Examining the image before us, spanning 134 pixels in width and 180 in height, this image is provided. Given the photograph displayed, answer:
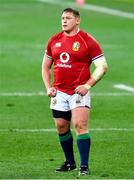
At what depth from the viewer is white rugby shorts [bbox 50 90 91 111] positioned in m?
15.1

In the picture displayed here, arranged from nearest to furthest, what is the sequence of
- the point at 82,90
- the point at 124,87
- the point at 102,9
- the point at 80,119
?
the point at 82,90 → the point at 80,119 → the point at 124,87 → the point at 102,9

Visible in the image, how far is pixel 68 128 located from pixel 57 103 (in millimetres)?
407

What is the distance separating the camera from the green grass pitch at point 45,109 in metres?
15.9

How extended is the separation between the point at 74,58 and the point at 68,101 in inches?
22.7

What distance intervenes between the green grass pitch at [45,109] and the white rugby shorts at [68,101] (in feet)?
2.88

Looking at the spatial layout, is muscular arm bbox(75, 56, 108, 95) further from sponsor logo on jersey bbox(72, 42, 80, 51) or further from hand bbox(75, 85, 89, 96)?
sponsor logo on jersey bbox(72, 42, 80, 51)

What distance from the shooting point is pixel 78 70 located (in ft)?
49.9

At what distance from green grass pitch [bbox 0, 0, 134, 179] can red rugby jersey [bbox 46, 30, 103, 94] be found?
1.22m

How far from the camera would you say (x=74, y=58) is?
49.9 ft

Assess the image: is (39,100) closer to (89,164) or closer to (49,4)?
(89,164)

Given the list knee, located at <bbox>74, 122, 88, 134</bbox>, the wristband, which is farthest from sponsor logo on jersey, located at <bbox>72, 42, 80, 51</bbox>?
knee, located at <bbox>74, 122, 88, 134</bbox>

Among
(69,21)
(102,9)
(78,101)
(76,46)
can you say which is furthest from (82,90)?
(102,9)

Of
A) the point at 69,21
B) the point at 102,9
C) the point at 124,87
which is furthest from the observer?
the point at 102,9

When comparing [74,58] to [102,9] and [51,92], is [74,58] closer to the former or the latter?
[51,92]
